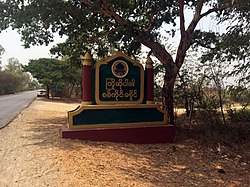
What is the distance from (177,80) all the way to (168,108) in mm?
1647

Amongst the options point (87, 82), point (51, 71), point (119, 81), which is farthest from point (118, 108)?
point (51, 71)

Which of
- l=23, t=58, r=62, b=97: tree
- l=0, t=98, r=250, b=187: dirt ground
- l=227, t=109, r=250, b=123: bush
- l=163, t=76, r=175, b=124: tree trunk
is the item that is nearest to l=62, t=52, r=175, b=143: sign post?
l=0, t=98, r=250, b=187: dirt ground

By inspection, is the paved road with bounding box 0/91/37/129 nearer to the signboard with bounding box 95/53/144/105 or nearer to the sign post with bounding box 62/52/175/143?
the sign post with bounding box 62/52/175/143

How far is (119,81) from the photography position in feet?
25.9

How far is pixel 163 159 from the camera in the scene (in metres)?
6.36

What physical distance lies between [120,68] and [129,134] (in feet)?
7.14

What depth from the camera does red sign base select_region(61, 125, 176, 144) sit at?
715 cm

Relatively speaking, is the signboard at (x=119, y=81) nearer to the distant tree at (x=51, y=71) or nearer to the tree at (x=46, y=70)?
the distant tree at (x=51, y=71)

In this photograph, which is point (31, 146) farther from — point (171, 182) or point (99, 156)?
point (171, 182)

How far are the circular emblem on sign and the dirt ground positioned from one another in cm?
228

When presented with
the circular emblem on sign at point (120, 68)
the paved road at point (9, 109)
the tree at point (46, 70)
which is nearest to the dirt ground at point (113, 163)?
the circular emblem on sign at point (120, 68)

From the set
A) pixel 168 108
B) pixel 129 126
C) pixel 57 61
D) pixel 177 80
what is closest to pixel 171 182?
pixel 129 126

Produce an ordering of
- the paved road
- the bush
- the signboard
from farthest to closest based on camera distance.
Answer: the paved road → the bush → the signboard

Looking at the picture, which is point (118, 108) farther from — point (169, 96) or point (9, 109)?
point (9, 109)
